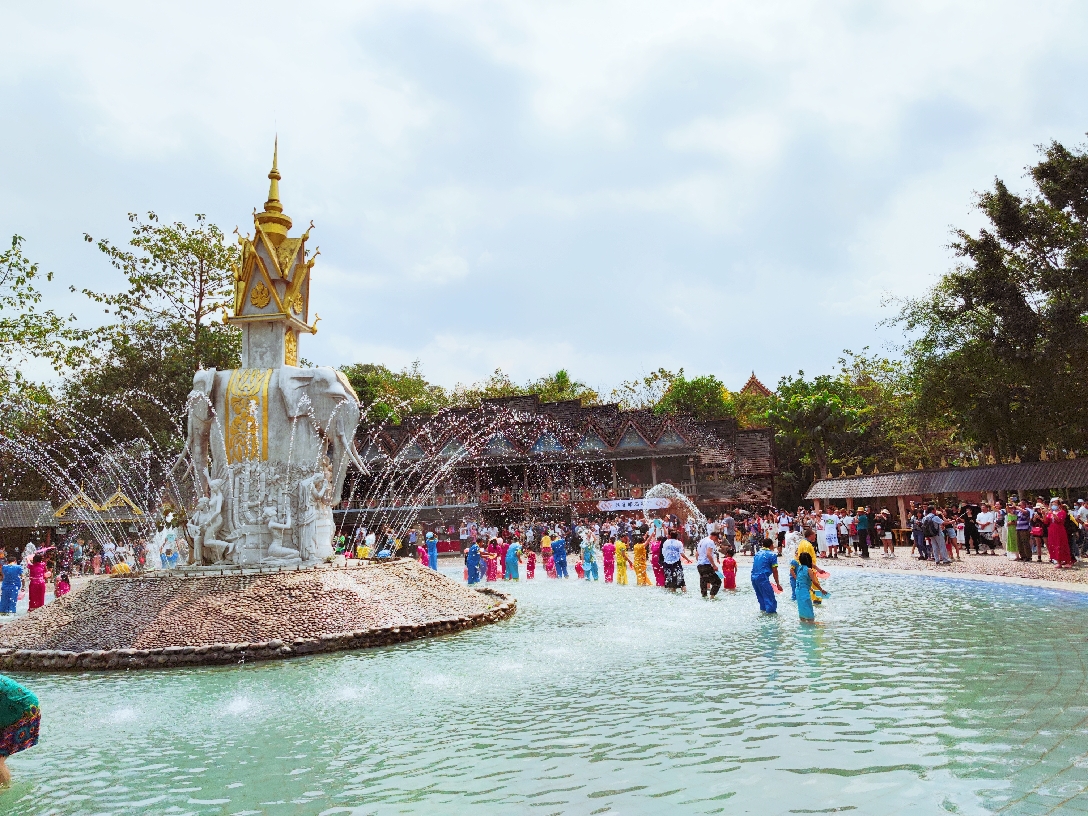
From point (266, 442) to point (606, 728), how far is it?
28.8ft

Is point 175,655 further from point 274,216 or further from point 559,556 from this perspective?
point 559,556

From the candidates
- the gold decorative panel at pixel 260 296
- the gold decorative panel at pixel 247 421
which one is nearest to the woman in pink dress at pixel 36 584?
the gold decorative panel at pixel 247 421

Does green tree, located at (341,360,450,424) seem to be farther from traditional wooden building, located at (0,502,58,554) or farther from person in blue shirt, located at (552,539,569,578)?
person in blue shirt, located at (552,539,569,578)

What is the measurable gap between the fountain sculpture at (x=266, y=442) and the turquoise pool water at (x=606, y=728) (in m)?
3.57

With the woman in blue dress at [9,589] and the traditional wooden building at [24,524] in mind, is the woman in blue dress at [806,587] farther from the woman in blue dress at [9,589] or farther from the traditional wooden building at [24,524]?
the traditional wooden building at [24,524]

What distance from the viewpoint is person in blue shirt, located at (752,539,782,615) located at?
11337 mm

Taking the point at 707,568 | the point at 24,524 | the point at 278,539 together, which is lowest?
the point at 707,568

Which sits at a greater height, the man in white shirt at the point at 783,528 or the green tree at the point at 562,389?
the green tree at the point at 562,389

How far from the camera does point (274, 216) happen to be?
1459cm

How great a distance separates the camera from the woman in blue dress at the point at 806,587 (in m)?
10.4

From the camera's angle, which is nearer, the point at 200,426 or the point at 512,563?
the point at 200,426

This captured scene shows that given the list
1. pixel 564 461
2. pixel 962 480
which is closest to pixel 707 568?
pixel 962 480

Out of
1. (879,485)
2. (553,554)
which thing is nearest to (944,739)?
(553,554)

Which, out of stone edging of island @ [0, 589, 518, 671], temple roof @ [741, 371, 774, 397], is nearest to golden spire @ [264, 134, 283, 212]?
stone edging of island @ [0, 589, 518, 671]
